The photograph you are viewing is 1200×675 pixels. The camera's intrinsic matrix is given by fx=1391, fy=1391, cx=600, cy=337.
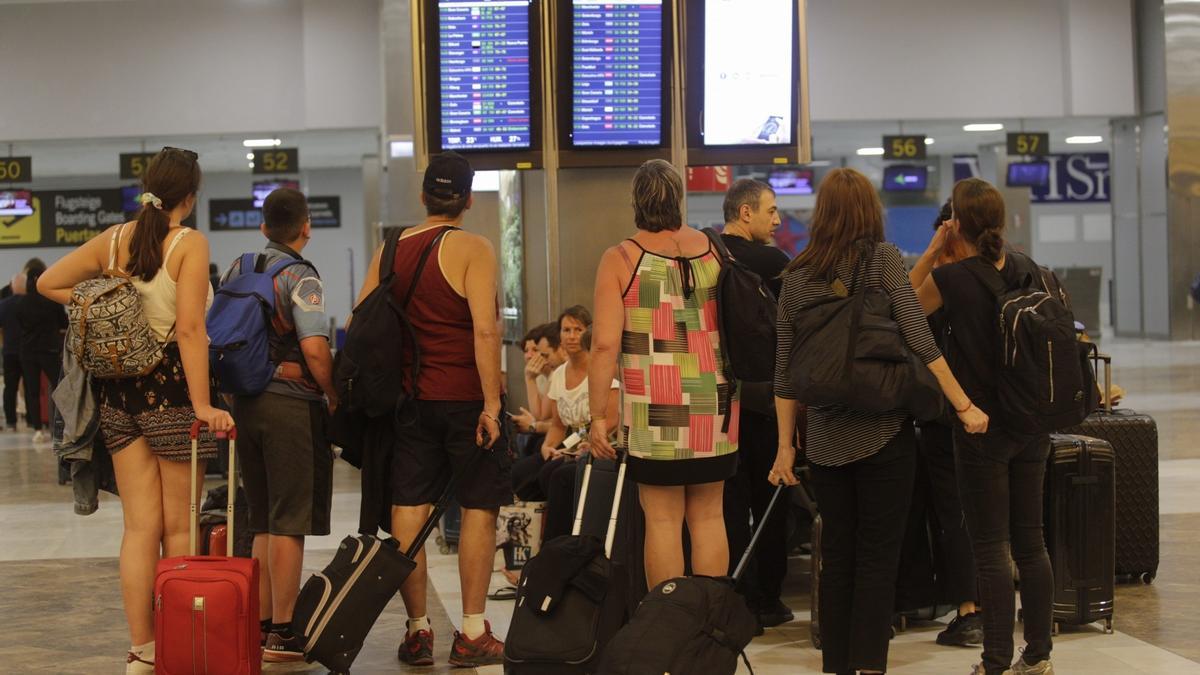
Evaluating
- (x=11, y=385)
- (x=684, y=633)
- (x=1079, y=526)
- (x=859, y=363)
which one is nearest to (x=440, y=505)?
(x=684, y=633)

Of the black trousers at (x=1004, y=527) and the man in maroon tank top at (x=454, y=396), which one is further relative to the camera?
the man in maroon tank top at (x=454, y=396)

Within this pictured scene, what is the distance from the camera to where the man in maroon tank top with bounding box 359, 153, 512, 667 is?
14.4 feet

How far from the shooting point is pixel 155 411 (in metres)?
4.21

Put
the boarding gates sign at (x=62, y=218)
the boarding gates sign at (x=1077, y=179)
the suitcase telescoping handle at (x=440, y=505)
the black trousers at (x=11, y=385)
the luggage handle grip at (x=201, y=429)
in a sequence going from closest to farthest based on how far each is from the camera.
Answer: the luggage handle grip at (x=201, y=429)
the suitcase telescoping handle at (x=440, y=505)
the black trousers at (x=11, y=385)
the boarding gates sign at (x=62, y=218)
the boarding gates sign at (x=1077, y=179)

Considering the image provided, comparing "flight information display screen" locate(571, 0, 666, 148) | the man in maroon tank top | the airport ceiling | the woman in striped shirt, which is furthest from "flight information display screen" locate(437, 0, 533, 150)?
the airport ceiling

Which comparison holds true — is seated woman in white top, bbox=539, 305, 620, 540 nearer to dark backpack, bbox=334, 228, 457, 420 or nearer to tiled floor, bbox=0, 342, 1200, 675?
tiled floor, bbox=0, 342, 1200, 675

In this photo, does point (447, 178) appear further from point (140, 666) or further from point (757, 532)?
point (140, 666)

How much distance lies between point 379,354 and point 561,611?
1.02 metres

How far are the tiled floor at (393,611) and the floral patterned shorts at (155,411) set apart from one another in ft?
2.77

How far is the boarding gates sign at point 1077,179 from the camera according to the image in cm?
2552

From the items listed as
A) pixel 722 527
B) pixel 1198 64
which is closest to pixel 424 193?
pixel 722 527

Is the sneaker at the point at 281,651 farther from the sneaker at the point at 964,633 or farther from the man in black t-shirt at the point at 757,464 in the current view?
the sneaker at the point at 964,633

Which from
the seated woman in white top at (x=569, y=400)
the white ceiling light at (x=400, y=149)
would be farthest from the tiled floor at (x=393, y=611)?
the white ceiling light at (x=400, y=149)

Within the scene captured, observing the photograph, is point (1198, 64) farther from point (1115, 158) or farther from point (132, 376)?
point (132, 376)
